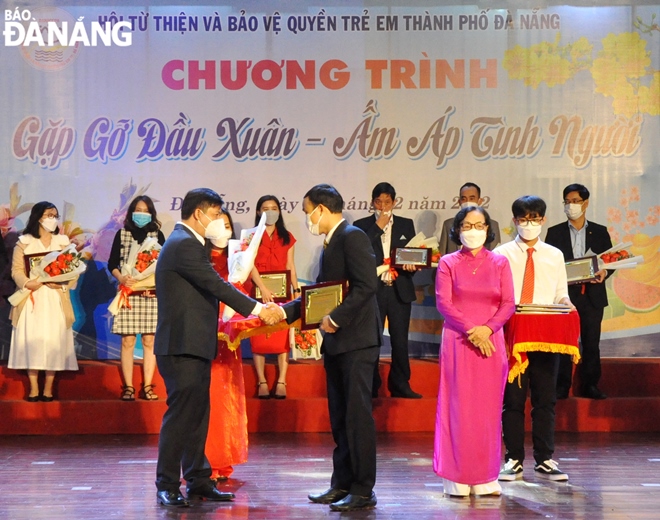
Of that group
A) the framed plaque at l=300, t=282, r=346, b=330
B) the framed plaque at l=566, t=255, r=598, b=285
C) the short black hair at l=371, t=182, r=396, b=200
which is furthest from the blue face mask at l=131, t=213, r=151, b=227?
the framed plaque at l=566, t=255, r=598, b=285

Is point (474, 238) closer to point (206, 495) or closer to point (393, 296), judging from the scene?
point (206, 495)

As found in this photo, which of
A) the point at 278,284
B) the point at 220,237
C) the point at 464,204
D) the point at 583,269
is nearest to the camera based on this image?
the point at 220,237

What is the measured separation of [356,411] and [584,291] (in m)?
3.06

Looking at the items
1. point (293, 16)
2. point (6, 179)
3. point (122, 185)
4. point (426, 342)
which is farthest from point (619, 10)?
point (6, 179)

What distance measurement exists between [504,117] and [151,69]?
9.72ft

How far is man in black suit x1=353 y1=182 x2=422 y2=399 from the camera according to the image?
672 centimetres

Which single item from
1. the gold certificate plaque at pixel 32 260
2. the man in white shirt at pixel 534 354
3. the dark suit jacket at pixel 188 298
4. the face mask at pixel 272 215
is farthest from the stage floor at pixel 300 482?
the face mask at pixel 272 215

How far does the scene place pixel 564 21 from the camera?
7551 mm

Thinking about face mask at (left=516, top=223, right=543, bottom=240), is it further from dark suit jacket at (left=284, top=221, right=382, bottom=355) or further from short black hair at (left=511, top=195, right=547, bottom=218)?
dark suit jacket at (left=284, top=221, right=382, bottom=355)

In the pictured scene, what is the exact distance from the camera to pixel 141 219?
6.62m

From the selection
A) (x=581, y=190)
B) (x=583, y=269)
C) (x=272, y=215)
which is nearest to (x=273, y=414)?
(x=272, y=215)

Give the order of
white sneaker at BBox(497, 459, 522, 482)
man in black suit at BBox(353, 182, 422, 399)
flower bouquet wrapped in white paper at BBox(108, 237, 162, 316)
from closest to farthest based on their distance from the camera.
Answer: white sneaker at BBox(497, 459, 522, 482) < flower bouquet wrapped in white paper at BBox(108, 237, 162, 316) < man in black suit at BBox(353, 182, 422, 399)

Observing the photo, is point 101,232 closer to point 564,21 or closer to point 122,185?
point 122,185

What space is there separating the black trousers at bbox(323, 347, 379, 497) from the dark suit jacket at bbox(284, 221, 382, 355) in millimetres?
57
